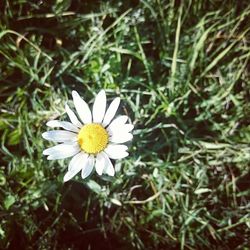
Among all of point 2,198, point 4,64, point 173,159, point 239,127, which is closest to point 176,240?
point 173,159

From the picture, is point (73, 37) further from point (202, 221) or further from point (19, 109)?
point (202, 221)

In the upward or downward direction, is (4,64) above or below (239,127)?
above

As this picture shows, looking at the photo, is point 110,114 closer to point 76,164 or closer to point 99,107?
point 99,107

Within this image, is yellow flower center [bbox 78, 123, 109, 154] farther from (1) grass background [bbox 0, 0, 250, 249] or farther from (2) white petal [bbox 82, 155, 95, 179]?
(1) grass background [bbox 0, 0, 250, 249]

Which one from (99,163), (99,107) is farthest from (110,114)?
(99,163)

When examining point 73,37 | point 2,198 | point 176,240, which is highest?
point 73,37

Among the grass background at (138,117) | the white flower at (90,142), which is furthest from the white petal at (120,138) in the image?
the grass background at (138,117)
